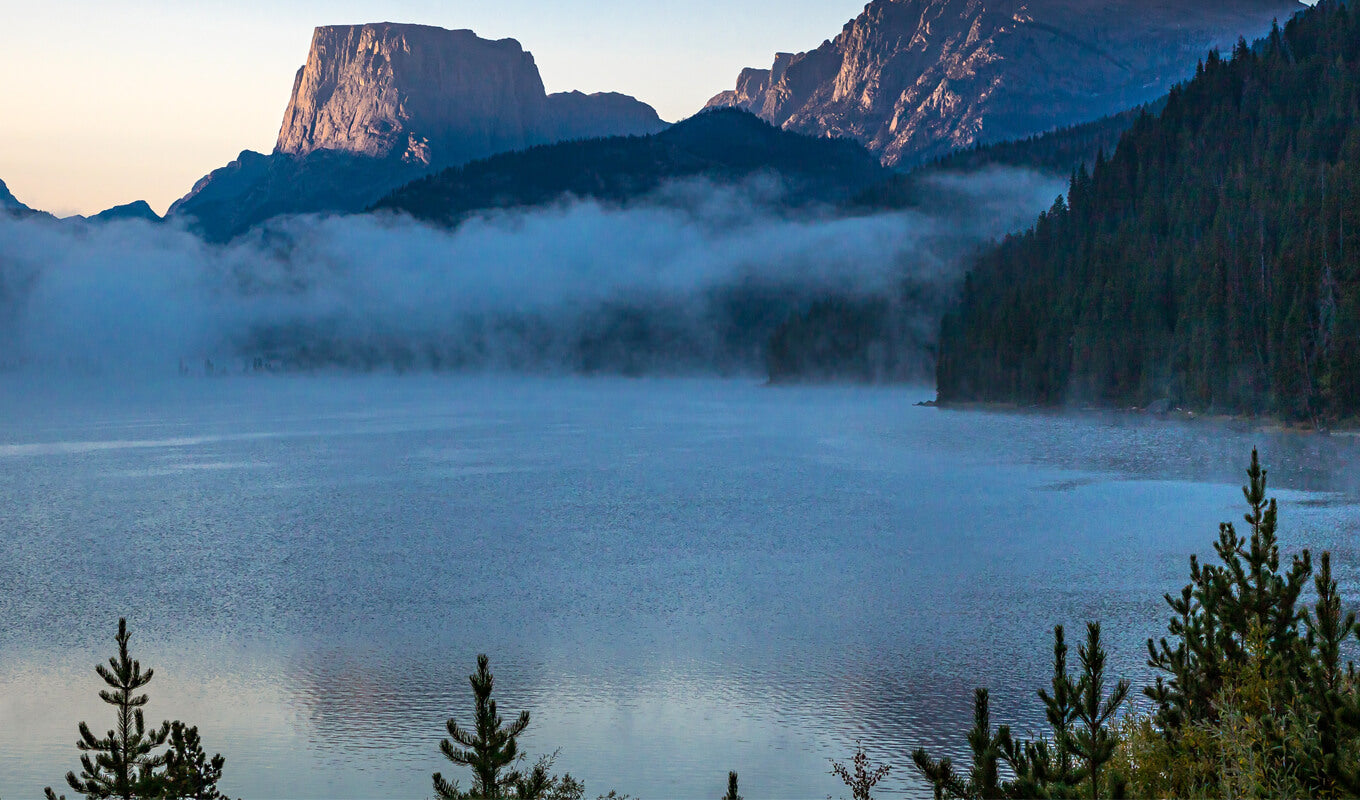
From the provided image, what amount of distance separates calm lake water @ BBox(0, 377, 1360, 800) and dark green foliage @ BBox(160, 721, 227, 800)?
9099 mm

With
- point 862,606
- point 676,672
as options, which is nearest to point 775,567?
point 862,606

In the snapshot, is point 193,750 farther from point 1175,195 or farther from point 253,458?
point 1175,195

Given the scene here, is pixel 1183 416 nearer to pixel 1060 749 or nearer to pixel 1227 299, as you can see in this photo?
pixel 1227 299

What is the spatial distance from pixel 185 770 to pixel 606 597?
31.0 meters

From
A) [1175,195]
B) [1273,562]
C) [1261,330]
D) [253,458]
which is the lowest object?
[253,458]

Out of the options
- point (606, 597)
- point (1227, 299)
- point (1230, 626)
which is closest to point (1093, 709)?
point (1230, 626)

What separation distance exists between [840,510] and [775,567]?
74.7ft

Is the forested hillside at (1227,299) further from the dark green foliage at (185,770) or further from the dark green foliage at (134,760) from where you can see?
the dark green foliage at (134,760)

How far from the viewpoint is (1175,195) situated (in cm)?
19375

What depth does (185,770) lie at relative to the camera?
17047 millimetres

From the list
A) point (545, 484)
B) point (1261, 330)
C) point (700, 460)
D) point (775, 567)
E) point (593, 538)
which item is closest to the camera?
point (775, 567)

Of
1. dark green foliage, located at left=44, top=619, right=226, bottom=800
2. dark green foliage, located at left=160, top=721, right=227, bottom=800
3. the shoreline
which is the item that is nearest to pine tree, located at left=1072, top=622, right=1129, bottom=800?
dark green foliage, located at left=44, top=619, right=226, bottom=800

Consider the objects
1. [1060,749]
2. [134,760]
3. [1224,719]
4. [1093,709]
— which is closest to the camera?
[1093,709]

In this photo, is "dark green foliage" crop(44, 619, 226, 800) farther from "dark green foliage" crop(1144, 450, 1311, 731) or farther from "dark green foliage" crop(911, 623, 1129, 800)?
"dark green foliage" crop(1144, 450, 1311, 731)
